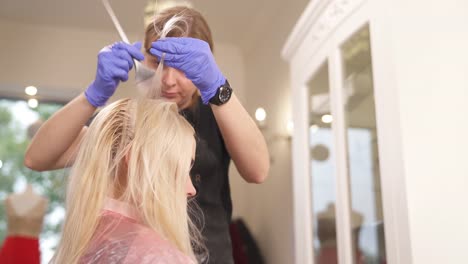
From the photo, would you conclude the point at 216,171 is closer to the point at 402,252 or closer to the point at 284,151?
the point at 402,252

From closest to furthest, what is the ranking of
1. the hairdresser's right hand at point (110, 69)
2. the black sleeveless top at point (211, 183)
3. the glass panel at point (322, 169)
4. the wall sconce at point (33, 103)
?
the hairdresser's right hand at point (110, 69) → the black sleeveless top at point (211, 183) → the glass panel at point (322, 169) → the wall sconce at point (33, 103)

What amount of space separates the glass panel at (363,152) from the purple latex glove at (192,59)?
453 mm

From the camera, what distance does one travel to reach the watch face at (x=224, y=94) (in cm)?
89

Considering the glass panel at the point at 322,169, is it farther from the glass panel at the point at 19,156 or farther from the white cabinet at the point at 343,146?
the glass panel at the point at 19,156

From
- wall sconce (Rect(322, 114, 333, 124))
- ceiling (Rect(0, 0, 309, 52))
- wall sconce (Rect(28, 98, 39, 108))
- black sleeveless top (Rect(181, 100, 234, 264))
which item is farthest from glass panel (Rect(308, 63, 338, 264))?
wall sconce (Rect(28, 98, 39, 108))

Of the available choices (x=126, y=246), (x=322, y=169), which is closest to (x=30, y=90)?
(x=322, y=169)

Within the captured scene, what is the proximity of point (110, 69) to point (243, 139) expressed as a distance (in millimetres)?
298

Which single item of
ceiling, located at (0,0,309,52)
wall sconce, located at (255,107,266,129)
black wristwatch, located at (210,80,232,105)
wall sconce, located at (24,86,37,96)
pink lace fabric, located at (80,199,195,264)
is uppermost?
ceiling, located at (0,0,309,52)

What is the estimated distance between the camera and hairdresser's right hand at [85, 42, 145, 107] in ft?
2.71

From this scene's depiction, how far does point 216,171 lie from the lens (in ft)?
3.70

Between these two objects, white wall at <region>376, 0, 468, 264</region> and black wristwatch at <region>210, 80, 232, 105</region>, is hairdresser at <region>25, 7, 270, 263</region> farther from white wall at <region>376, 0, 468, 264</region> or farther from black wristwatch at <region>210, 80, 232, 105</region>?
white wall at <region>376, 0, 468, 264</region>

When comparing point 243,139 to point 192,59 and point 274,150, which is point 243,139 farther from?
point 274,150

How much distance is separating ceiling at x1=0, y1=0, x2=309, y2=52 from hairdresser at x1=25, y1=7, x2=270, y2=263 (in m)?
1.56

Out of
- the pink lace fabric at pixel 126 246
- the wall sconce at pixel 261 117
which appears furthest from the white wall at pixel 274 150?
the pink lace fabric at pixel 126 246
